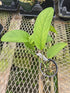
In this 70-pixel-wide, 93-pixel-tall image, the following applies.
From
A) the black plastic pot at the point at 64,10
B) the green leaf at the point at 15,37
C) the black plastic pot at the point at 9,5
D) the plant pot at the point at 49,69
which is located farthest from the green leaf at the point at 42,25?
the black plastic pot at the point at 9,5

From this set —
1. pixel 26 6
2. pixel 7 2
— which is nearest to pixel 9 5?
pixel 7 2

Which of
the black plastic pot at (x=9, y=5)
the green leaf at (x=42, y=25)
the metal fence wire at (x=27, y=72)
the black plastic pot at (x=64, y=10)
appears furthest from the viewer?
the black plastic pot at (x=9, y=5)

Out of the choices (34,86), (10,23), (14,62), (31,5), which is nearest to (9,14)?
(10,23)

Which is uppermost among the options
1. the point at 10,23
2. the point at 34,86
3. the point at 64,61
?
the point at 10,23

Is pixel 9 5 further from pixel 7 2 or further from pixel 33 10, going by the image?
pixel 33 10

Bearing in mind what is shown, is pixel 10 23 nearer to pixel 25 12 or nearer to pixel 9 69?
pixel 25 12

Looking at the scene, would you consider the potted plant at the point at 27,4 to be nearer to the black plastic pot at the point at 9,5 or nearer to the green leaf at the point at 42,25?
the black plastic pot at the point at 9,5
